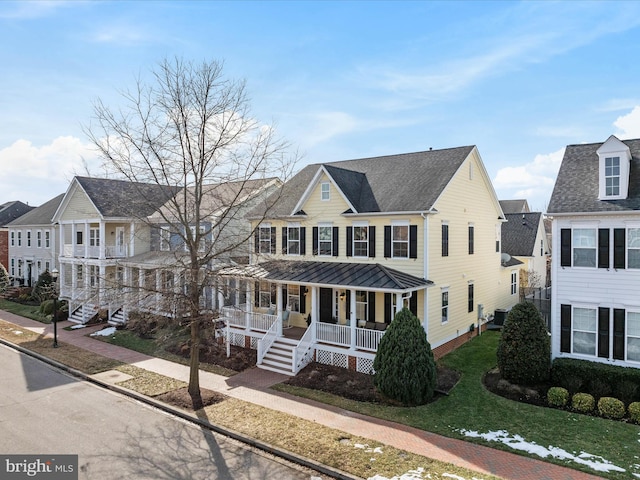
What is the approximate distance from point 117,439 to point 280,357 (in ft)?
26.3

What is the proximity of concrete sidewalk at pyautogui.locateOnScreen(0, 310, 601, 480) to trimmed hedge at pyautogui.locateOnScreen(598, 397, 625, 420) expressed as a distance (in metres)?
4.24

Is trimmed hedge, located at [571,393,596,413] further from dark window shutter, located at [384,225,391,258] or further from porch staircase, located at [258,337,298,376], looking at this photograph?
porch staircase, located at [258,337,298,376]

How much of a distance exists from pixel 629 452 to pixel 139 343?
2187 centimetres

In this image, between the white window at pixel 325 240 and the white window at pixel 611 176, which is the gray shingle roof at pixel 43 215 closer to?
the white window at pixel 325 240

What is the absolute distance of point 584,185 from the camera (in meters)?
16.7

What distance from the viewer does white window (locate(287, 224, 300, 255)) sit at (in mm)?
22661

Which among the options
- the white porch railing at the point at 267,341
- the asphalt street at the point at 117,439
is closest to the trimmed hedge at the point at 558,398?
the asphalt street at the point at 117,439

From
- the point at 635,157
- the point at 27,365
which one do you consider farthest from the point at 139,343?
the point at 635,157

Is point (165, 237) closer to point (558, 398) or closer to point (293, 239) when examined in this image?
point (293, 239)

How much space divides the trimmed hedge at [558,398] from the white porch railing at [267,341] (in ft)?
37.4

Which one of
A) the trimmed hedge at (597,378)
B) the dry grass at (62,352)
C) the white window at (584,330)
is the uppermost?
the white window at (584,330)

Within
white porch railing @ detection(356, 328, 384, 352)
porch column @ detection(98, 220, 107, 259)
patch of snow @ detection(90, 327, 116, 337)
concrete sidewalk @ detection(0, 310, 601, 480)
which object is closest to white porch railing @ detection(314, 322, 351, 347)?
white porch railing @ detection(356, 328, 384, 352)

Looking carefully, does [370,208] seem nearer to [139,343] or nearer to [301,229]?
[301,229]

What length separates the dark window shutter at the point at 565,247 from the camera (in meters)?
16.3
